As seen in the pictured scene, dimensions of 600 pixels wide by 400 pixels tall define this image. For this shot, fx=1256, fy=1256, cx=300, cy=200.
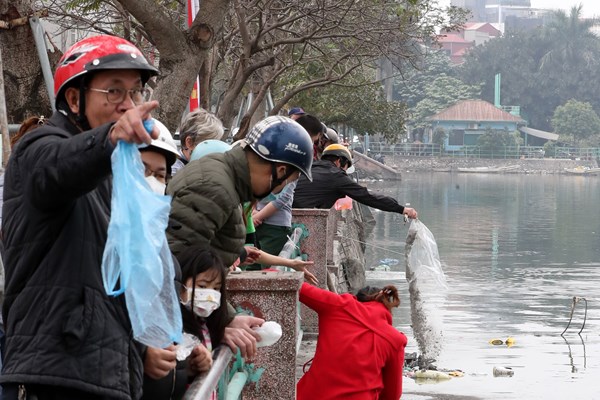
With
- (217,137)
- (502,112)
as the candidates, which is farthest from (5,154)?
(502,112)

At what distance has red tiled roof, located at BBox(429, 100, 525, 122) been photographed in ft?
325

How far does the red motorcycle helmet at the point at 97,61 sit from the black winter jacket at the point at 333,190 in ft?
22.6

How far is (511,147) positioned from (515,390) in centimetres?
9185

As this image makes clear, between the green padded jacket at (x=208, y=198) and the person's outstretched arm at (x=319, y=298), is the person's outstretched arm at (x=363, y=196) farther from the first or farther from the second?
the green padded jacket at (x=208, y=198)

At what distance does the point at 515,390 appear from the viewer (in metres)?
10.5

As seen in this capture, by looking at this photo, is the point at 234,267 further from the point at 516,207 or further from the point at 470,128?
the point at 470,128

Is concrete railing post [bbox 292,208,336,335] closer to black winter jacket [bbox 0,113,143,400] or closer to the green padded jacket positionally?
the green padded jacket

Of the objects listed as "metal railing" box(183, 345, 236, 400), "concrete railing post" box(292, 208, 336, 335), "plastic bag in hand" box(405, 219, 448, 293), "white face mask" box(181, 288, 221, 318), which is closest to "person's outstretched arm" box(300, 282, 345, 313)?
"white face mask" box(181, 288, 221, 318)

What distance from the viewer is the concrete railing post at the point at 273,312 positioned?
5.15 metres

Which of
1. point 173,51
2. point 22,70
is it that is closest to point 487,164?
point 173,51

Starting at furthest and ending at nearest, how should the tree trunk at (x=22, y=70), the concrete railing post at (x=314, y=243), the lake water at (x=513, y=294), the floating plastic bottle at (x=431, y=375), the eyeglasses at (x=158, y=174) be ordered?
the lake water at (x=513, y=294), the floating plastic bottle at (x=431, y=375), the concrete railing post at (x=314, y=243), the tree trunk at (x=22, y=70), the eyeglasses at (x=158, y=174)

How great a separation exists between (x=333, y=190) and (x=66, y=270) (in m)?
7.27

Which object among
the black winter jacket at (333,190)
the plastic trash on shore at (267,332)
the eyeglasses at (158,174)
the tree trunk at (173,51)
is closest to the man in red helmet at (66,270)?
the eyeglasses at (158,174)

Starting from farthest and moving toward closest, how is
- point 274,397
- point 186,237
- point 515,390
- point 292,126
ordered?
point 515,390, point 274,397, point 292,126, point 186,237
